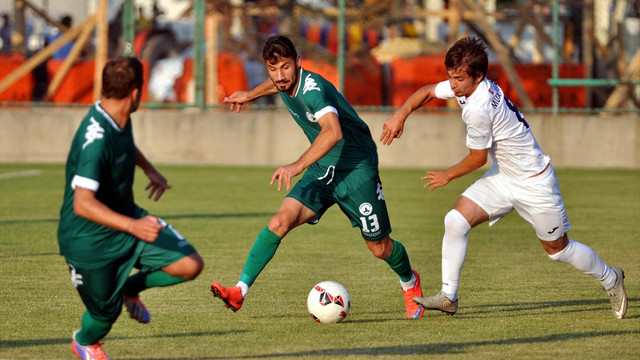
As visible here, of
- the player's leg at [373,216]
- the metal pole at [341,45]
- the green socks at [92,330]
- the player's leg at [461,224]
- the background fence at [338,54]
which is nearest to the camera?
the green socks at [92,330]

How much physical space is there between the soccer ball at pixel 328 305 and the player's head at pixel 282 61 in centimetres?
135

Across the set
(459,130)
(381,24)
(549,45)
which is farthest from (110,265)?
(549,45)

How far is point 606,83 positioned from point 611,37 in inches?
136

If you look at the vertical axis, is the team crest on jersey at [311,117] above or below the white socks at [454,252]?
above

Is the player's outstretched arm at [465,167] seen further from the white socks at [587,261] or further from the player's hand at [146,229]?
the player's hand at [146,229]

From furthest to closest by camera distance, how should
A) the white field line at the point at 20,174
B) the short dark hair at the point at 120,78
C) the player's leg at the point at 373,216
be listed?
the white field line at the point at 20,174, the player's leg at the point at 373,216, the short dark hair at the point at 120,78

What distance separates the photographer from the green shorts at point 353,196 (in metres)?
7.16

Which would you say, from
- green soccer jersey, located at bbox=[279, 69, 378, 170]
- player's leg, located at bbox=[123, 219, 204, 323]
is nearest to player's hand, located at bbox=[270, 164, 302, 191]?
green soccer jersey, located at bbox=[279, 69, 378, 170]

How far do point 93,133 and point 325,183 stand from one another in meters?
2.34

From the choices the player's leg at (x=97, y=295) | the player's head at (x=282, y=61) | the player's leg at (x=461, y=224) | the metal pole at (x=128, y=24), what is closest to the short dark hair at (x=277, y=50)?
the player's head at (x=282, y=61)

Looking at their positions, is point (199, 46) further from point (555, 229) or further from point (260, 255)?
point (555, 229)

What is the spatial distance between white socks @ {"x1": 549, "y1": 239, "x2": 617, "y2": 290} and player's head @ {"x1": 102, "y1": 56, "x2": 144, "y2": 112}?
3.19 meters

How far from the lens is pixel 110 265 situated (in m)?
5.37

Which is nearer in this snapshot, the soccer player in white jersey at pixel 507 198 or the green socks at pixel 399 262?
the soccer player in white jersey at pixel 507 198
